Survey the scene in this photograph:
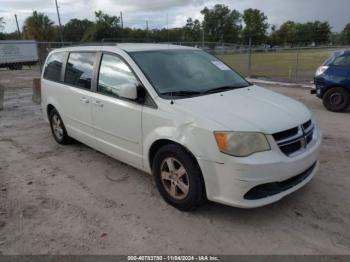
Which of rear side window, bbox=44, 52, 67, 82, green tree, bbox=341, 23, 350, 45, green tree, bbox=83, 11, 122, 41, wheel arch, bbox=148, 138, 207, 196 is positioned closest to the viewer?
wheel arch, bbox=148, 138, 207, 196

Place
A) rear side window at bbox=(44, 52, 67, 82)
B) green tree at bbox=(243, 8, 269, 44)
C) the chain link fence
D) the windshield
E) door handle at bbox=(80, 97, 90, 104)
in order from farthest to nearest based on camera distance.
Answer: green tree at bbox=(243, 8, 269, 44) → the chain link fence → rear side window at bbox=(44, 52, 67, 82) → door handle at bbox=(80, 97, 90, 104) → the windshield

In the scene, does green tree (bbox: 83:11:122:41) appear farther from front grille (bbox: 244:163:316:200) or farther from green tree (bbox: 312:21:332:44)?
front grille (bbox: 244:163:316:200)

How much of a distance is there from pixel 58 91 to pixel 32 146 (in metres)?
1.23

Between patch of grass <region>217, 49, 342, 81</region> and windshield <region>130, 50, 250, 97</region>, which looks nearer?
windshield <region>130, 50, 250, 97</region>

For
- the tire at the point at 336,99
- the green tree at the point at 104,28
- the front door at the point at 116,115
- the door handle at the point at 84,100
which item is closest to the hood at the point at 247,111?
the front door at the point at 116,115

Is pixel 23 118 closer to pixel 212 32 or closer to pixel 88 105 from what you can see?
pixel 88 105

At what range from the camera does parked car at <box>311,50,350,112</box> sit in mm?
8398

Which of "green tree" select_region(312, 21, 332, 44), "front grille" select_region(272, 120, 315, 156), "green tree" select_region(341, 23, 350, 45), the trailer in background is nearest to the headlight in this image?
"front grille" select_region(272, 120, 315, 156)

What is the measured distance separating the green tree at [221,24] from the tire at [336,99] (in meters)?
78.8

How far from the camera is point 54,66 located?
19.3ft

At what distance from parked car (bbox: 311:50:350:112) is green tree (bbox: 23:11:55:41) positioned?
2325 inches

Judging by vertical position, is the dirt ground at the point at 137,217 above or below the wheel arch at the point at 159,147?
below

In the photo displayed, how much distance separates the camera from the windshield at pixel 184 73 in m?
3.94

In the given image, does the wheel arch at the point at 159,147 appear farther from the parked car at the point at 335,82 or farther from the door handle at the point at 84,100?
the parked car at the point at 335,82
